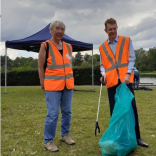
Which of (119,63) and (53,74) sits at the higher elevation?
(119,63)

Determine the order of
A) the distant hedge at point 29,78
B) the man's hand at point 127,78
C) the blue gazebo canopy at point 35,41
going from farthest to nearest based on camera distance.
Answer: the distant hedge at point 29,78, the blue gazebo canopy at point 35,41, the man's hand at point 127,78

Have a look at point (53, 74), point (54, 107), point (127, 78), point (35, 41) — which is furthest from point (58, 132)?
point (35, 41)

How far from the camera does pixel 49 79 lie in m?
2.91

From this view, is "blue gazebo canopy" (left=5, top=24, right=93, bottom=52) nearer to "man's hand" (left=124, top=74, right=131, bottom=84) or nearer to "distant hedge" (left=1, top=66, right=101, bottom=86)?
"man's hand" (left=124, top=74, right=131, bottom=84)

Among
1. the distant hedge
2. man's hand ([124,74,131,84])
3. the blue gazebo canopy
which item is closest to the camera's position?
man's hand ([124,74,131,84])

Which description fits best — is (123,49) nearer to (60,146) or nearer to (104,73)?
(104,73)

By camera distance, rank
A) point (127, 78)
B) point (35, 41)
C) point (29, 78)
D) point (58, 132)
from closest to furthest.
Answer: point (127, 78), point (58, 132), point (35, 41), point (29, 78)

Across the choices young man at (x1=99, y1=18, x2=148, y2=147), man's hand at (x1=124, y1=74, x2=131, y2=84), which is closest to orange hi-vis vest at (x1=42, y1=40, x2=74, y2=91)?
young man at (x1=99, y1=18, x2=148, y2=147)

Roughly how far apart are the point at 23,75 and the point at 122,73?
15214 millimetres

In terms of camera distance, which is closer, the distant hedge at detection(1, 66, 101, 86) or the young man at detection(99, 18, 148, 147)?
the young man at detection(99, 18, 148, 147)

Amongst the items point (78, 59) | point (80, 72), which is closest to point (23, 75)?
point (80, 72)

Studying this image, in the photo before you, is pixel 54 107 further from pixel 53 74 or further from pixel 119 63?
pixel 119 63

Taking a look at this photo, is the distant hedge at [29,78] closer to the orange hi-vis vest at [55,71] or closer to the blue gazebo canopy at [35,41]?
the blue gazebo canopy at [35,41]

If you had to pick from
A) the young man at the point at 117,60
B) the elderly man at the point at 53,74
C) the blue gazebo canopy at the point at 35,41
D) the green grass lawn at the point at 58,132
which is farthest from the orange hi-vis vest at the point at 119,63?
the blue gazebo canopy at the point at 35,41
